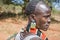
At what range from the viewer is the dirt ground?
8.30m

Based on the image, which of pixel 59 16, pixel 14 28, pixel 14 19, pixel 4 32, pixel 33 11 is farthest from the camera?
pixel 59 16

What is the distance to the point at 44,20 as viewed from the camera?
65.4 inches

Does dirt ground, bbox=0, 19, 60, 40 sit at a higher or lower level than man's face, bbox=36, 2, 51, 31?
lower

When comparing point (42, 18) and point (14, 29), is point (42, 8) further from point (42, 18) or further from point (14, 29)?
point (14, 29)

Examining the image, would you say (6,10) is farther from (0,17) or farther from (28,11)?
(28,11)

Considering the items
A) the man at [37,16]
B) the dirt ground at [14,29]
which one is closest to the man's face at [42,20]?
the man at [37,16]

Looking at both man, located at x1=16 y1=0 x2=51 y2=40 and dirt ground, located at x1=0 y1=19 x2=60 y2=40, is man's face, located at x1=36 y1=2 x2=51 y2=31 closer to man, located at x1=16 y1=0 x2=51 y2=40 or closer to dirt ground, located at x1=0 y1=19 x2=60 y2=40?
man, located at x1=16 y1=0 x2=51 y2=40

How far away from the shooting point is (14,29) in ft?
30.2

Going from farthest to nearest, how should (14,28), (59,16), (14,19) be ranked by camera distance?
1. (59,16)
2. (14,19)
3. (14,28)

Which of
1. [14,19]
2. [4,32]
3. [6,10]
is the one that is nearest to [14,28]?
[4,32]

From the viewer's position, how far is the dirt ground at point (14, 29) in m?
8.30

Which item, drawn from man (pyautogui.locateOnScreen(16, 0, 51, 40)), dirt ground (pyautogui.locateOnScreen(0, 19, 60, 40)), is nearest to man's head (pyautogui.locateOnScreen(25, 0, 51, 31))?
man (pyautogui.locateOnScreen(16, 0, 51, 40))

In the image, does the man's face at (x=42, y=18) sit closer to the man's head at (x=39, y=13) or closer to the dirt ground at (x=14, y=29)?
the man's head at (x=39, y=13)

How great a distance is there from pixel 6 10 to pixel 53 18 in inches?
97.6
